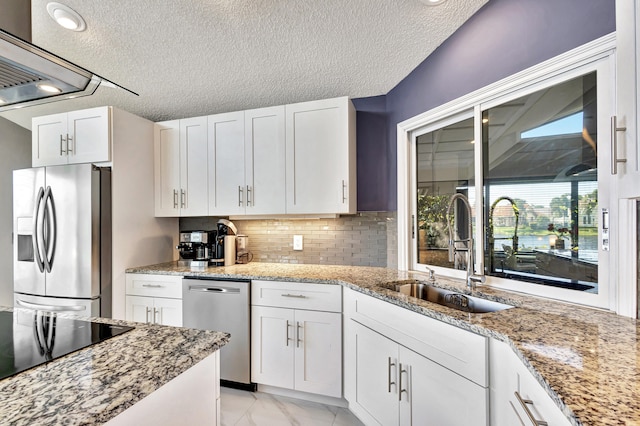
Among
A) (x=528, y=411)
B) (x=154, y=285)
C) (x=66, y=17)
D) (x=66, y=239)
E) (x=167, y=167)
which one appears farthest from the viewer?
(x=167, y=167)

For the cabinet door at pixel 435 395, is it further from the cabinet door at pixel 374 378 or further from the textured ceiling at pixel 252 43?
the textured ceiling at pixel 252 43

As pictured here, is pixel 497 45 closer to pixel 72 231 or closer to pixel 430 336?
pixel 430 336

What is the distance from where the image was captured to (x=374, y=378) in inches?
70.7

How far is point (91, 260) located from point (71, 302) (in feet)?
A: 1.27

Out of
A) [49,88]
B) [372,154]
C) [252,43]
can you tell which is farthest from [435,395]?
[252,43]

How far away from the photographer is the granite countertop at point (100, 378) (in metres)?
0.59

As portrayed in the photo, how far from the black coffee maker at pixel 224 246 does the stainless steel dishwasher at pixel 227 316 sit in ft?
1.15

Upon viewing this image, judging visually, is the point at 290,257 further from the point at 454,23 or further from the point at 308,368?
the point at 454,23

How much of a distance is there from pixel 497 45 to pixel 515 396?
1676mm

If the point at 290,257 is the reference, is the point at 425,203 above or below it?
above

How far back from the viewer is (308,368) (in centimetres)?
219

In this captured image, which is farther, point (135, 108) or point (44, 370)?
point (135, 108)

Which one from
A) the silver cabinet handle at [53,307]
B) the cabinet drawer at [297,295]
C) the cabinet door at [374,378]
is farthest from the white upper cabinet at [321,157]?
the silver cabinet handle at [53,307]

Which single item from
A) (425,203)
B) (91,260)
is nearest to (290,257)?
(425,203)
